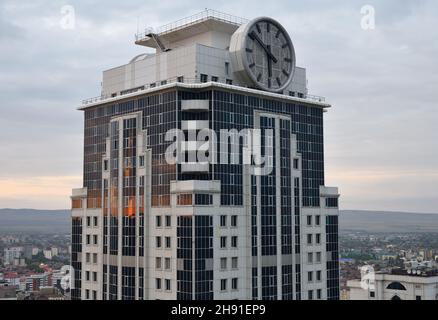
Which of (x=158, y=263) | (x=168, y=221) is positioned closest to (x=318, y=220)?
(x=168, y=221)

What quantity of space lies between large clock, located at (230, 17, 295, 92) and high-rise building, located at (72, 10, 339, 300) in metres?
0.21

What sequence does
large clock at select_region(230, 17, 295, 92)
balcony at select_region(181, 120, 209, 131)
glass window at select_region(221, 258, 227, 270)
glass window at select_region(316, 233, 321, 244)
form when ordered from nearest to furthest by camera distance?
glass window at select_region(221, 258, 227, 270) < balcony at select_region(181, 120, 209, 131) < large clock at select_region(230, 17, 295, 92) < glass window at select_region(316, 233, 321, 244)

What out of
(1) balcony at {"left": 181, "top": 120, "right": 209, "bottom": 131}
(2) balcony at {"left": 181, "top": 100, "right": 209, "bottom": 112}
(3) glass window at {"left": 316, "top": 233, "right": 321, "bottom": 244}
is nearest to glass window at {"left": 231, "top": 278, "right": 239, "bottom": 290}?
(3) glass window at {"left": 316, "top": 233, "right": 321, "bottom": 244}

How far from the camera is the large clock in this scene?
95.6m

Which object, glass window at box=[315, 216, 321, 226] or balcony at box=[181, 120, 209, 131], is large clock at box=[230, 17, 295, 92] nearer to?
balcony at box=[181, 120, 209, 131]

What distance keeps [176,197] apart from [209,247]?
9076 millimetres

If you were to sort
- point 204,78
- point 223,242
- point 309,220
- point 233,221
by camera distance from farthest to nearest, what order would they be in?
point 309,220, point 204,78, point 233,221, point 223,242

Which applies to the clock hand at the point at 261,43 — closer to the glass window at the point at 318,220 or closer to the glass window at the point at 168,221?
the glass window at the point at 318,220

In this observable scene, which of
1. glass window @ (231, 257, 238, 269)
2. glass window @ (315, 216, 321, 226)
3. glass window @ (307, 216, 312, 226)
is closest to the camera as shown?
glass window @ (231, 257, 238, 269)

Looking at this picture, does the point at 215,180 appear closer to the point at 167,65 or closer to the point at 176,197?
the point at 176,197

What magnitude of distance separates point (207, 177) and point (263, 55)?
23648 mm

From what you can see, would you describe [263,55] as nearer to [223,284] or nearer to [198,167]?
[198,167]

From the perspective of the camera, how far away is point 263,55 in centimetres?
9912

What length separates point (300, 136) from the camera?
4141 inches
